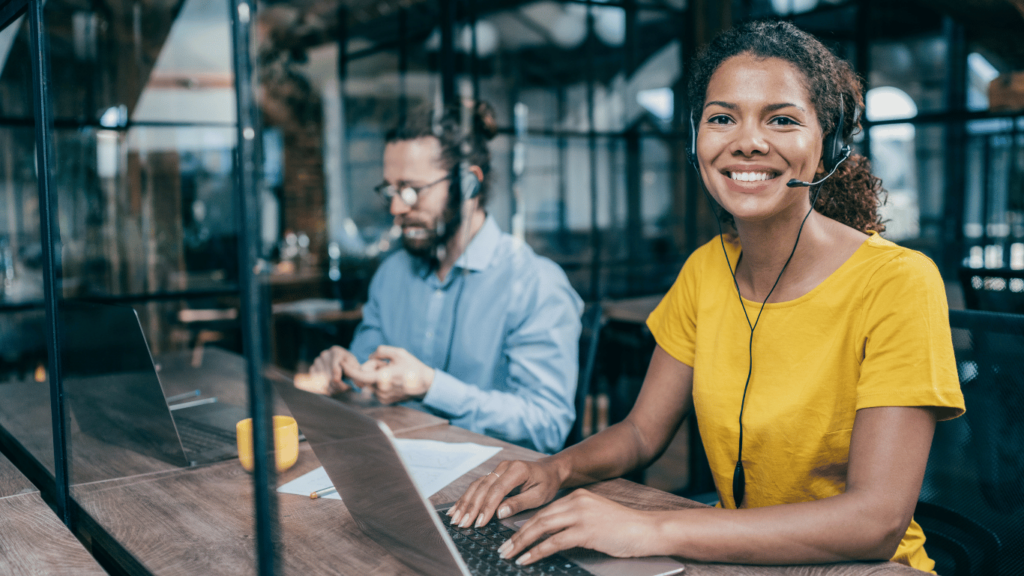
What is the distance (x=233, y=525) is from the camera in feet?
3.61

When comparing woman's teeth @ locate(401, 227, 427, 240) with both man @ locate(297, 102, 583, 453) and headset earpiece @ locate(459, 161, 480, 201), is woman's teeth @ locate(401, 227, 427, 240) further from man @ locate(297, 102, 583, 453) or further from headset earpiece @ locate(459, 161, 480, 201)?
headset earpiece @ locate(459, 161, 480, 201)

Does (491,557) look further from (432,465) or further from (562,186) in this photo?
(562,186)

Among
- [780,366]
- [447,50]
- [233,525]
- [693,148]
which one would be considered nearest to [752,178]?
[693,148]

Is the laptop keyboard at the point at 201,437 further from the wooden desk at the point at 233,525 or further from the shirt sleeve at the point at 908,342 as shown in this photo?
the shirt sleeve at the point at 908,342

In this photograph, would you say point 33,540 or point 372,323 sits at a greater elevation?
point 372,323

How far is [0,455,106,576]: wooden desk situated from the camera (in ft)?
3.17

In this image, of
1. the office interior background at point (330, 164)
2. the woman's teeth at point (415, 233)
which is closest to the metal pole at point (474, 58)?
the office interior background at point (330, 164)

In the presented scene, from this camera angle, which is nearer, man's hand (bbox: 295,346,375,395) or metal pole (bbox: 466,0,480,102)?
man's hand (bbox: 295,346,375,395)

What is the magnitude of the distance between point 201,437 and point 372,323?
89cm

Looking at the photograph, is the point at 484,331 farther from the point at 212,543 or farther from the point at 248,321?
the point at 248,321

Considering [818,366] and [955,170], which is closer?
[818,366]

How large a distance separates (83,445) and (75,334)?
0.75 ft

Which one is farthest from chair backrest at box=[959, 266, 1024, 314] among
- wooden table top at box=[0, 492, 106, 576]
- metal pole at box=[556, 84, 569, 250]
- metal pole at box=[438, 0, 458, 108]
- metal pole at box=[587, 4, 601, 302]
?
metal pole at box=[556, 84, 569, 250]

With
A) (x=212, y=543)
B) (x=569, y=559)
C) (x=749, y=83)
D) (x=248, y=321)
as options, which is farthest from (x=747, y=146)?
(x=212, y=543)
